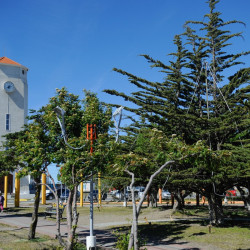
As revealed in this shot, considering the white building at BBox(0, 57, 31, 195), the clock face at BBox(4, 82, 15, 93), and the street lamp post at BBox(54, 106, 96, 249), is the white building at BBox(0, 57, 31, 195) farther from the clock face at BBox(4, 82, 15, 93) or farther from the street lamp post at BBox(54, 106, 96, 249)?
the street lamp post at BBox(54, 106, 96, 249)

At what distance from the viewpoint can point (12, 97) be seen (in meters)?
57.3

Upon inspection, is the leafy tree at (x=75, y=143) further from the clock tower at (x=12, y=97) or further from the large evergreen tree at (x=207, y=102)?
the clock tower at (x=12, y=97)

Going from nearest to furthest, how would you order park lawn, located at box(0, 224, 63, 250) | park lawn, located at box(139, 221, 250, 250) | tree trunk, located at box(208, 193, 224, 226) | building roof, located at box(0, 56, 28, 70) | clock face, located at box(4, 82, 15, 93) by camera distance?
1. park lawn, located at box(0, 224, 63, 250)
2. park lawn, located at box(139, 221, 250, 250)
3. tree trunk, located at box(208, 193, 224, 226)
4. clock face, located at box(4, 82, 15, 93)
5. building roof, located at box(0, 56, 28, 70)

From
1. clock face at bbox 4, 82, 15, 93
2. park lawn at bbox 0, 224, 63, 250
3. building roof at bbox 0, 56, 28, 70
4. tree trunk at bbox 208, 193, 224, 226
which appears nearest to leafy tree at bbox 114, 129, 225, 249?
park lawn at bbox 0, 224, 63, 250

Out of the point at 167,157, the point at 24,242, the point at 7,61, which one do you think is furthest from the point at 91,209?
the point at 7,61

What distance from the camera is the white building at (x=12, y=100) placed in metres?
56.4

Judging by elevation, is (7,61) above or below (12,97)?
above

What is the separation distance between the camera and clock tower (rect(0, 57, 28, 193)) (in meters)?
56.4

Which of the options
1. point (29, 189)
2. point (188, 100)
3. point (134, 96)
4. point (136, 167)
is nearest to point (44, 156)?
point (136, 167)

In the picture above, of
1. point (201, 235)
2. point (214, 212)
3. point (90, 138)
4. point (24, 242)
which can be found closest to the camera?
point (90, 138)

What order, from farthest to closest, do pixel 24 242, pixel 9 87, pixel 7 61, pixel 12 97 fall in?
1. pixel 7 61
2. pixel 12 97
3. pixel 9 87
4. pixel 24 242

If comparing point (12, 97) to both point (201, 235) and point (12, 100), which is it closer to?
point (12, 100)

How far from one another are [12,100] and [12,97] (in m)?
0.49

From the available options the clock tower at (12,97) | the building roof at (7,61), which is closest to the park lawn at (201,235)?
the clock tower at (12,97)
